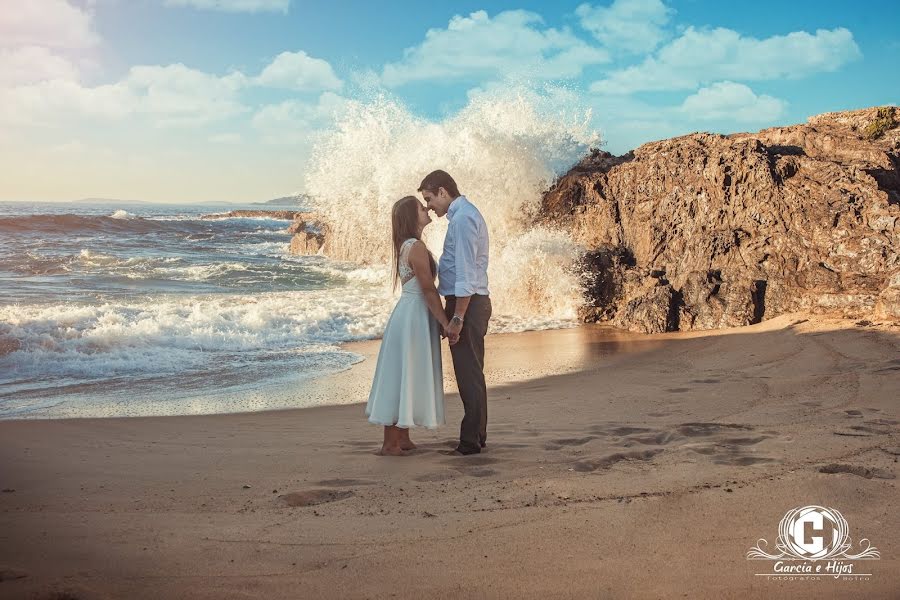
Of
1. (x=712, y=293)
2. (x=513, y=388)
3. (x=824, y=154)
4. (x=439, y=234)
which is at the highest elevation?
(x=824, y=154)

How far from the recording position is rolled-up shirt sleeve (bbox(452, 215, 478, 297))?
4.34m

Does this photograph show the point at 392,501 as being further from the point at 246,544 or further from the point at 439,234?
the point at 439,234

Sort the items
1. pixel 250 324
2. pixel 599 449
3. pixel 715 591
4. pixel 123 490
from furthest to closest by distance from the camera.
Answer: pixel 250 324 → pixel 599 449 → pixel 123 490 → pixel 715 591

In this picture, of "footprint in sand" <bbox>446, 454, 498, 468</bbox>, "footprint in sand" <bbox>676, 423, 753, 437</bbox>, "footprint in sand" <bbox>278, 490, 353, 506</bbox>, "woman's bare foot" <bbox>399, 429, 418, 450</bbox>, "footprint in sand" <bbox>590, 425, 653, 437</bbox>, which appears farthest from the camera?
"footprint in sand" <bbox>590, 425, 653, 437</bbox>

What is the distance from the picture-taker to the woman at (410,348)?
4.40 metres

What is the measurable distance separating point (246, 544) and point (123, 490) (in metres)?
1.23

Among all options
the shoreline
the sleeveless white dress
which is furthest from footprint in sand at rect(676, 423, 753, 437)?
the shoreline

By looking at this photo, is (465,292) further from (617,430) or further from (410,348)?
(617,430)

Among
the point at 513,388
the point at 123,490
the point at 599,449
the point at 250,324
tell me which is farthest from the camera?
the point at 250,324

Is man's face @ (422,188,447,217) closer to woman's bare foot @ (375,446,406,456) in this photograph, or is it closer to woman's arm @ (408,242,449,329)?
woman's arm @ (408,242,449,329)

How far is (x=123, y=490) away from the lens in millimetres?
3746

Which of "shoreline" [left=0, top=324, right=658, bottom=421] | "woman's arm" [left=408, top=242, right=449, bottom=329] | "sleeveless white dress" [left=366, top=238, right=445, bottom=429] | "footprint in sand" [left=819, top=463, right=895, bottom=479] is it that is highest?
"woman's arm" [left=408, top=242, right=449, bottom=329]

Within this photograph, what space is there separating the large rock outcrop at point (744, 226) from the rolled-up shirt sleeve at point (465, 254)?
6.04 m

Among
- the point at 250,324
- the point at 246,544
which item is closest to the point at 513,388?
the point at 246,544
